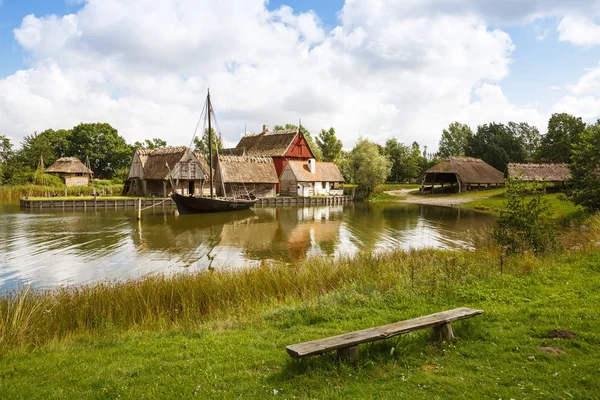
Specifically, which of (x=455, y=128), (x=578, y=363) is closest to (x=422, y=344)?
(x=578, y=363)

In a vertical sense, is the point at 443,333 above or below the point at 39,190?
below

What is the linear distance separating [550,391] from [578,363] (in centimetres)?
91

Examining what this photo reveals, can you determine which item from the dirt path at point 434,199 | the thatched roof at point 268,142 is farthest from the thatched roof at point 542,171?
the thatched roof at point 268,142

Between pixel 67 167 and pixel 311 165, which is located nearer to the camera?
pixel 311 165

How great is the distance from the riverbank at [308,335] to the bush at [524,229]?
124 centimetres

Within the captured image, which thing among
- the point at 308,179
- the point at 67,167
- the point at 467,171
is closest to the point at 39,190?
the point at 67,167

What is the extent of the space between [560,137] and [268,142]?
3970 cm

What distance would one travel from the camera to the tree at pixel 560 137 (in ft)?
168

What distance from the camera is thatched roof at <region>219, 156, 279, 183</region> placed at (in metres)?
46.8

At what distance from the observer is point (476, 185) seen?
56062 mm

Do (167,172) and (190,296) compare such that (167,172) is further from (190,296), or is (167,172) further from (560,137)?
(560,137)

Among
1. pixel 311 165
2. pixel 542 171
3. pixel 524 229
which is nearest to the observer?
pixel 524 229

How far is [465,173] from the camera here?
53.1 meters

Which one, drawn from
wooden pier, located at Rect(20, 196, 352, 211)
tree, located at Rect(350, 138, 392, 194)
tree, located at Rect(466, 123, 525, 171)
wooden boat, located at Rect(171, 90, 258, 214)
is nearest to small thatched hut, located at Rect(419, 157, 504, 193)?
tree, located at Rect(350, 138, 392, 194)
